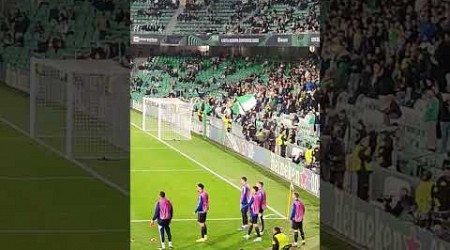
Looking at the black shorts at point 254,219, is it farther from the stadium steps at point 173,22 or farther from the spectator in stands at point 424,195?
the stadium steps at point 173,22

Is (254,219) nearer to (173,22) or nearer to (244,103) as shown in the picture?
(244,103)

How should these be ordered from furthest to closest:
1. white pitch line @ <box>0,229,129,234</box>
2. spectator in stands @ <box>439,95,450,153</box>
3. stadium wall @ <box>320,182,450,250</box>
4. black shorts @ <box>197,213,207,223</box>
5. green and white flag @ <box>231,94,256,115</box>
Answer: green and white flag @ <box>231,94,256,115</box> < black shorts @ <box>197,213,207,223</box> < white pitch line @ <box>0,229,129,234</box> < stadium wall @ <box>320,182,450,250</box> < spectator in stands @ <box>439,95,450,153</box>

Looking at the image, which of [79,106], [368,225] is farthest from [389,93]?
[79,106]

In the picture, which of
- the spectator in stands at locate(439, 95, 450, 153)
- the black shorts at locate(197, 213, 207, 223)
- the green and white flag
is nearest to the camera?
the spectator in stands at locate(439, 95, 450, 153)

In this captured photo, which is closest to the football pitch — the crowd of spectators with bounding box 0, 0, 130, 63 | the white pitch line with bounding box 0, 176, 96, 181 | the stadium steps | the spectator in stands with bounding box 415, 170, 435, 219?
the white pitch line with bounding box 0, 176, 96, 181

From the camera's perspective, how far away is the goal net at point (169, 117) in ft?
13.6

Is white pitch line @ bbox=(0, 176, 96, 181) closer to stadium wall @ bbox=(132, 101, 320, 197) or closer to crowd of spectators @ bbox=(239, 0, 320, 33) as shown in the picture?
stadium wall @ bbox=(132, 101, 320, 197)

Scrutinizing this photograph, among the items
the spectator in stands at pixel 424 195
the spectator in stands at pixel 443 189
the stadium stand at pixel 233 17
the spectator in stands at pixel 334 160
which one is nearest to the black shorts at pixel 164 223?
the spectator in stands at pixel 334 160

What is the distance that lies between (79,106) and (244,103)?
95 centimetres

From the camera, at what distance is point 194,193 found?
4203 millimetres

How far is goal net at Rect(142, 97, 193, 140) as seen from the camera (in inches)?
163

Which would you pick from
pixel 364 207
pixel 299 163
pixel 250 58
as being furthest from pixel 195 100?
pixel 364 207

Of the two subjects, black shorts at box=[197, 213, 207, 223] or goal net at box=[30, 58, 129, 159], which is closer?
goal net at box=[30, 58, 129, 159]

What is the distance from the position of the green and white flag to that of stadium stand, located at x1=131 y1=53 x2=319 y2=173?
23 mm
